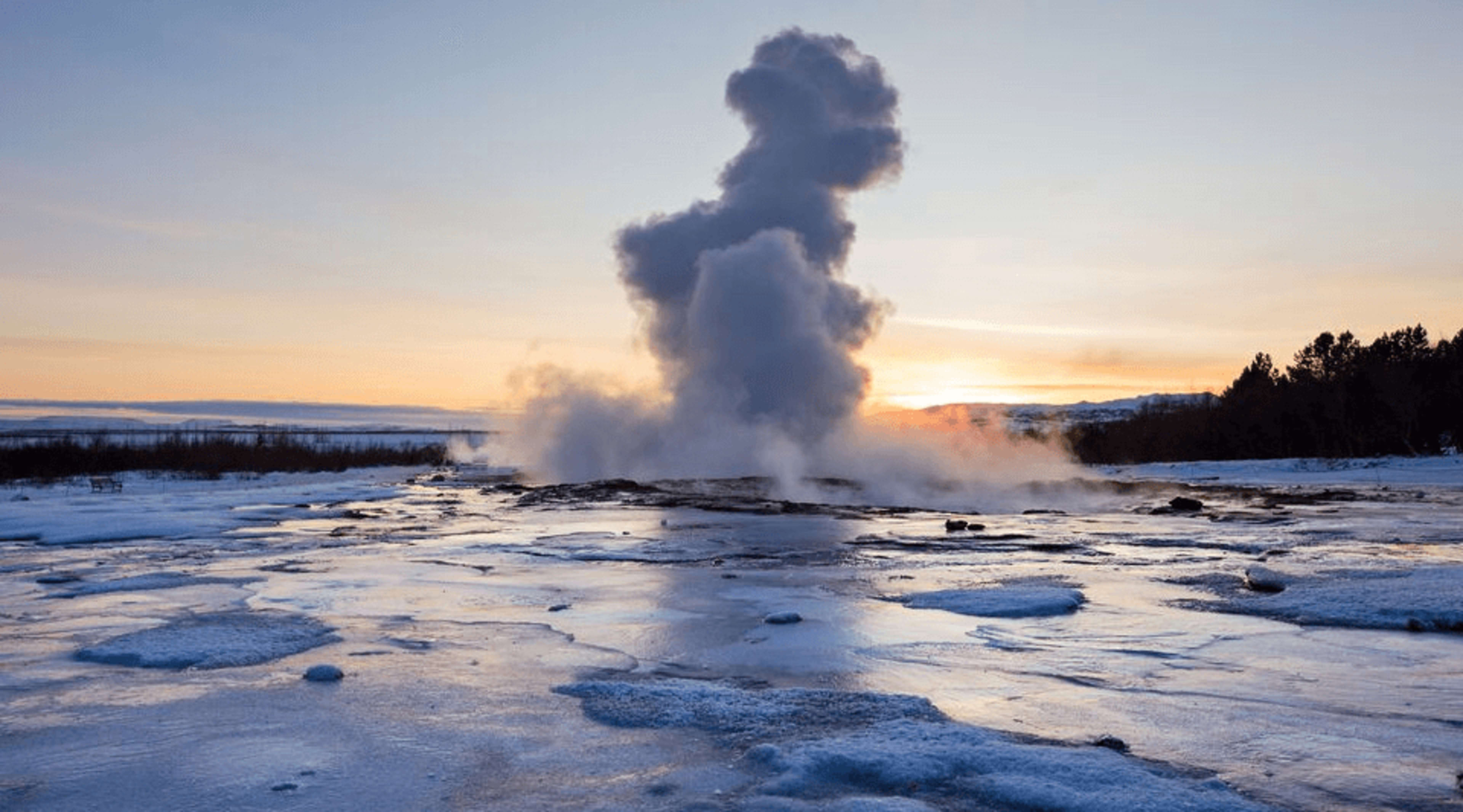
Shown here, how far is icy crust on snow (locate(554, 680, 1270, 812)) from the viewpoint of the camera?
13.2ft

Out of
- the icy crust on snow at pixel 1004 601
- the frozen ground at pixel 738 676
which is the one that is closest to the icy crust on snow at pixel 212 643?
the frozen ground at pixel 738 676

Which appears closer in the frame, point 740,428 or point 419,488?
point 740,428

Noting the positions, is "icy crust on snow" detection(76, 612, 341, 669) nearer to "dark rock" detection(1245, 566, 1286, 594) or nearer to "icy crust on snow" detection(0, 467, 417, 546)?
"dark rock" detection(1245, 566, 1286, 594)

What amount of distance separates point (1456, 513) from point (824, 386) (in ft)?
53.5

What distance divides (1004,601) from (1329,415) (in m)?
46.9

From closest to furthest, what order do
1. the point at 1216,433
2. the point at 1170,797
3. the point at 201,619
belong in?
1. the point at 1170,797
2. the point at 201,619
3. the point at 1216,433

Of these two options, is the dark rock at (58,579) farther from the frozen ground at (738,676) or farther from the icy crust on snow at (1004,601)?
the icy crust on snow at (1004,601)

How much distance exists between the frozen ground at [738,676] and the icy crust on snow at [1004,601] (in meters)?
0.05

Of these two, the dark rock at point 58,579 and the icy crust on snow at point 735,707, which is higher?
the icy crust on snow at point 735,707

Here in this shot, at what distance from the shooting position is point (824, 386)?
31.4 m

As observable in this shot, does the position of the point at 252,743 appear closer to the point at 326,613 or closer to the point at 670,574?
the point at 326,613

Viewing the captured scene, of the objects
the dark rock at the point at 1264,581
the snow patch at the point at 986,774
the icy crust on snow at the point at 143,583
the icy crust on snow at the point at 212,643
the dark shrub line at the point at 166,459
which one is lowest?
the icy crust on snow at the point at 143,583

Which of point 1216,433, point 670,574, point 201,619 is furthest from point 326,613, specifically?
point 1216,433

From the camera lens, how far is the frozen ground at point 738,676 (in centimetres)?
427
